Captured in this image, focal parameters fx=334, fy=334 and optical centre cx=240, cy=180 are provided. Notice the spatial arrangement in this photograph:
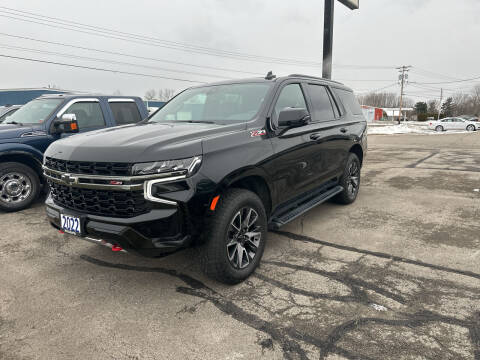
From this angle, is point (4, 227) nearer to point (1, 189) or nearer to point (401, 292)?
point (1, 189)

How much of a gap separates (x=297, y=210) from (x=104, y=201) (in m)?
2.12

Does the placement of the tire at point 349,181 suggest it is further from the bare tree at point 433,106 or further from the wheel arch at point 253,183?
the bare tree at point 433,106

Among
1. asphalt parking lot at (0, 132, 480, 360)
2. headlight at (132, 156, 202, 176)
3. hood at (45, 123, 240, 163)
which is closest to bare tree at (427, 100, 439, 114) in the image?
asphalt parking lot at (0, 132, 480, 360)

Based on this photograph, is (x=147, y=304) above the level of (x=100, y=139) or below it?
below

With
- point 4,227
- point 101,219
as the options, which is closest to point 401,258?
point 101,219

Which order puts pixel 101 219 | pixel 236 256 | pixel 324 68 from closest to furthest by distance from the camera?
pixel 101 219, pixel 236 256, pixel 324 68

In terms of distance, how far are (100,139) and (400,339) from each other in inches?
108

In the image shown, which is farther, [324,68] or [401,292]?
[324,68]

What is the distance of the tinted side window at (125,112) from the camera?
6293 millimetres

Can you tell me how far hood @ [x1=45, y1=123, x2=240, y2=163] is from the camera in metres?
2.50

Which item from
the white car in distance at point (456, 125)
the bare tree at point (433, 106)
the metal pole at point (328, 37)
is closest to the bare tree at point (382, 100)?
the bare tree at point (433, 106)

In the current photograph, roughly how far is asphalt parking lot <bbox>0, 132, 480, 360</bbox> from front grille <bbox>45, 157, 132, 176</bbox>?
43.1 inches

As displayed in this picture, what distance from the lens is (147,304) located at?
275cm

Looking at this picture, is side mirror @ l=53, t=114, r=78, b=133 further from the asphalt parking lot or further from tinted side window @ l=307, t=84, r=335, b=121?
tinted side window @ l=307, t=84, r=335, b=121
